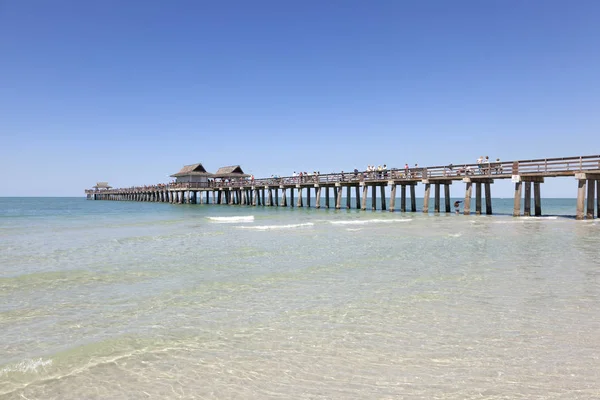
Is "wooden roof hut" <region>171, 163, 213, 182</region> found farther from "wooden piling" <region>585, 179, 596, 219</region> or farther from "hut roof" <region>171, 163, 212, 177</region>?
"wooden piling" <region>585, 179, 596, 219</region>

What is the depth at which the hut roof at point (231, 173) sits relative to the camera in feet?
220

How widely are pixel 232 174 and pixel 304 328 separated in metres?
62.7

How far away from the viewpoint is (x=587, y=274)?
8.95 metres

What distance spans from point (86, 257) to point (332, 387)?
36.4 ft

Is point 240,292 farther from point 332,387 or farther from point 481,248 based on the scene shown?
point 481,248

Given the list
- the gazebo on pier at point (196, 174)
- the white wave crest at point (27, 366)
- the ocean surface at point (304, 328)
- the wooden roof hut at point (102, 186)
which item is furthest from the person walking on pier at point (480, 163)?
the wooden roof hut at point (102, 186)

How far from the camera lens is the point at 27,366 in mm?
4570

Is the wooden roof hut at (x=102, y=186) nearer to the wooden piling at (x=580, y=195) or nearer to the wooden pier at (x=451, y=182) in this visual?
the wooden pier at (x=451, y=182)

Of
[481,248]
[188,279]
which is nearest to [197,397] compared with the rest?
[188,279]

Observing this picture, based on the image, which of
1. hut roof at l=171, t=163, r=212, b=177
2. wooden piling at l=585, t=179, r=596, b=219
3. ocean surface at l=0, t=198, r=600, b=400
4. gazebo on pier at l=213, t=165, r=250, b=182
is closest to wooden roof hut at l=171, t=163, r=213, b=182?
hut roof at l=171, t=163, r=212, b=177

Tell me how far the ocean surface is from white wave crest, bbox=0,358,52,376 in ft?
0.09

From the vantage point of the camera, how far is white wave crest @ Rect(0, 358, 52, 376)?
4455 millimetres

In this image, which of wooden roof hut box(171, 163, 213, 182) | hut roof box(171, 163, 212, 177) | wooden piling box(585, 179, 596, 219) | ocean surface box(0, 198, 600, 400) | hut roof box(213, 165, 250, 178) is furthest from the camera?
wooden roof hut box(171, 163, 213, 182)

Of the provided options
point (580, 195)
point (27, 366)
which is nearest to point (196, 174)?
point (580, 195)
